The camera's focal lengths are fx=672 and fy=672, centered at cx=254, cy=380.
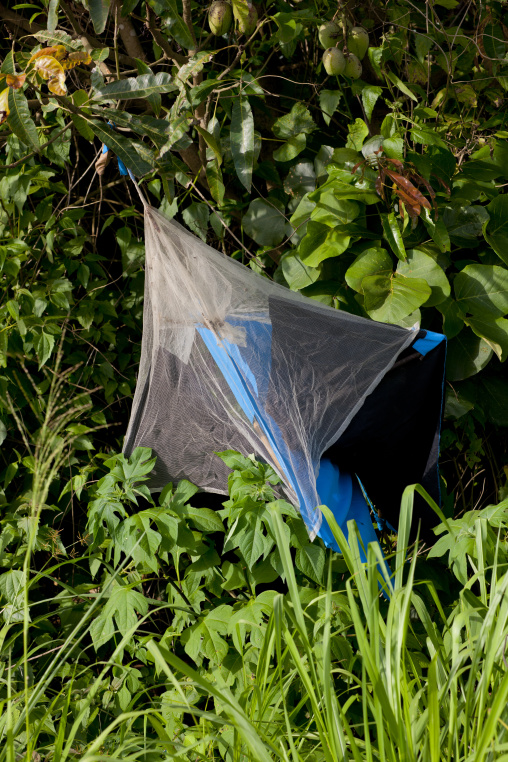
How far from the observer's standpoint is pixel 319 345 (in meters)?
1.59

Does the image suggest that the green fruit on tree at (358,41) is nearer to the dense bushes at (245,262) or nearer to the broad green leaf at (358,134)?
the dense bushes at (245,262)

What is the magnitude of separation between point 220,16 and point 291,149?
16.4 inches


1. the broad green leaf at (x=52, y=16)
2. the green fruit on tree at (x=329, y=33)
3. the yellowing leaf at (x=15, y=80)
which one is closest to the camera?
the yellowing leaf at (x=15, y=80)

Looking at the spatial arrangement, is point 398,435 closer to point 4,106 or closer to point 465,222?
point 465,222

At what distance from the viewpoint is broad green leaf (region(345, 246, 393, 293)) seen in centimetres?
175

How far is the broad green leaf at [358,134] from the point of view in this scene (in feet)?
6.30

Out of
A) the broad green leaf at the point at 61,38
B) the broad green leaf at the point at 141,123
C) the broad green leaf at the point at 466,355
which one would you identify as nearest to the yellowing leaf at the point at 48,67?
the broad green leaf at the point at 141,123

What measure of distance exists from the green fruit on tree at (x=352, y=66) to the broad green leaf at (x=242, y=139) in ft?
1.04

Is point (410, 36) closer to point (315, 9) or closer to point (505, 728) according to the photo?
point (315, 9)

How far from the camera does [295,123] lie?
6.69 ft


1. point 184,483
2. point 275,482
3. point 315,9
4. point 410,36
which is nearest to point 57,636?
point 184,483

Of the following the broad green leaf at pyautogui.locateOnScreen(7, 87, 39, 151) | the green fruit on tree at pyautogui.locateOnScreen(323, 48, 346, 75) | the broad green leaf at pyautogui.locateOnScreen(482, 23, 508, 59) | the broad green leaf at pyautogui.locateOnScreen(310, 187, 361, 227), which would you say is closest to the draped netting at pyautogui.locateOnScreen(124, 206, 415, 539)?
the broad green leaf at pyautogui.locateOnScreen(310, 187, 361, 227)

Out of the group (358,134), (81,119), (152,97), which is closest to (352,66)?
(358,134)

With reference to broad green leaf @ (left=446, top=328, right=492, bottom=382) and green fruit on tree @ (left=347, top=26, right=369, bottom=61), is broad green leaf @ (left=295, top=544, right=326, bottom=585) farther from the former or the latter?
green fruit on tree @ (left=347, top=26, right=369, bottom=61)
